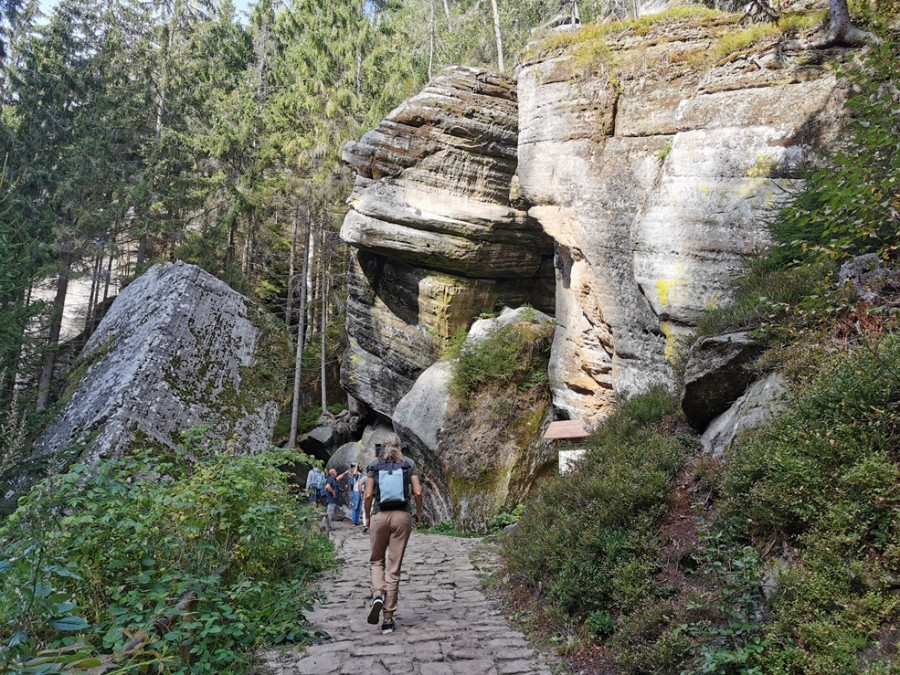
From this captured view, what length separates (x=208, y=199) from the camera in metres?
22.9

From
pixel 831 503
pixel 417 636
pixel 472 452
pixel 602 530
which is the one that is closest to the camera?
pixel 831 503

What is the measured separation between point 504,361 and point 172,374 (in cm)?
707

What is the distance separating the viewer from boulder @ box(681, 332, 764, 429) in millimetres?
5926

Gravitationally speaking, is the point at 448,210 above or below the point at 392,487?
above

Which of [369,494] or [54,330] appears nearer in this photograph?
[369,494]

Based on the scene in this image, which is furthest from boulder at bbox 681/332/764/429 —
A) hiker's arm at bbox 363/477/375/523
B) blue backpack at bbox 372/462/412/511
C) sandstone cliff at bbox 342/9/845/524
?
hiker's arm at bbox 363/477/375/523

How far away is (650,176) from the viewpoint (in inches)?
426

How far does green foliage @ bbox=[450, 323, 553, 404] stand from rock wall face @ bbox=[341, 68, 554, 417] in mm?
2685

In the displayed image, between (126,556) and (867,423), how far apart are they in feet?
16.9

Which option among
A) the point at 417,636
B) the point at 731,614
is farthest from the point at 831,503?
the point at 417,636

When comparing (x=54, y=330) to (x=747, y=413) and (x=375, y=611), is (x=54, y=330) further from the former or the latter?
(x=747, y=413)

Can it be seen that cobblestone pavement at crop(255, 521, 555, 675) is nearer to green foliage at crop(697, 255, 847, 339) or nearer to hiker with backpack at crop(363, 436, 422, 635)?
hiker with backpack at crop(363, 436, 422, 635)

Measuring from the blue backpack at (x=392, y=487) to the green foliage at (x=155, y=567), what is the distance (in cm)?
105

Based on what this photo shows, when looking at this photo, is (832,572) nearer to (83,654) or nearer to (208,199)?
(83,654)
